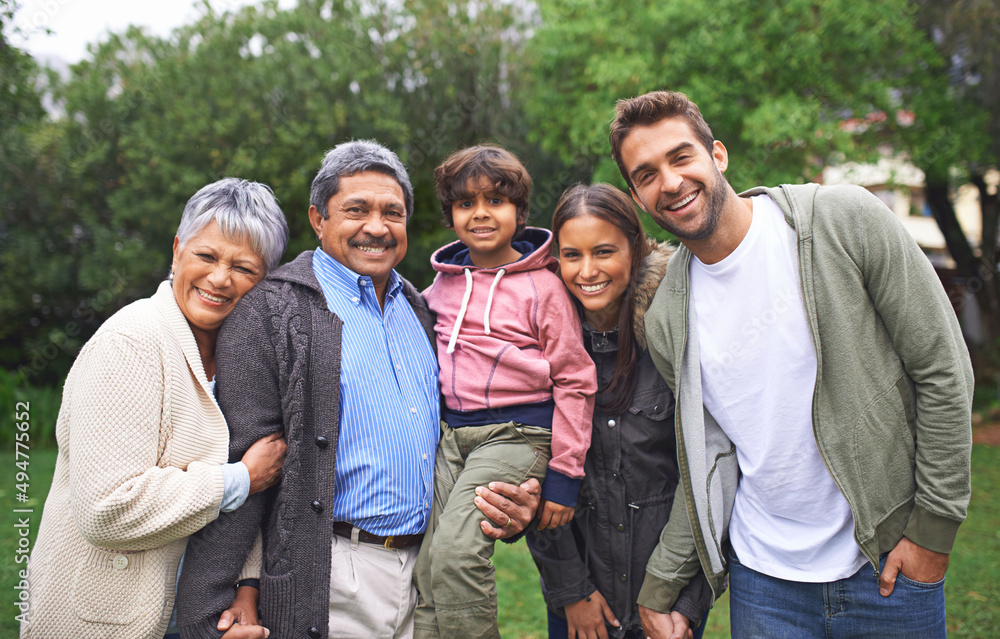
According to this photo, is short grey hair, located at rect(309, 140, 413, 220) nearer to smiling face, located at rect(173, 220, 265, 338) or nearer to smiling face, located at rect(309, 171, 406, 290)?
smiling face, located at rect(309, 171, 406, 290)

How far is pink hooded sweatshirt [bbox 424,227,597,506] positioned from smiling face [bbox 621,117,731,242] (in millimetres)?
614

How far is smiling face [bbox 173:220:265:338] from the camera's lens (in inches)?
92.4

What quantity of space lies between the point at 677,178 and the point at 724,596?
4.14m

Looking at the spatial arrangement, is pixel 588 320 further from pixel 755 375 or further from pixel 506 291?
pixel 755 375

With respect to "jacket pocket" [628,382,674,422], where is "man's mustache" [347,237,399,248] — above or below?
above

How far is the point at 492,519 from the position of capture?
242 centimetres

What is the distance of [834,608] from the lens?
2.20m

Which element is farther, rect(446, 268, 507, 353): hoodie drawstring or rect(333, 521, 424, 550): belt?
rect(446, 268, 507, 353): hoodie drawstring

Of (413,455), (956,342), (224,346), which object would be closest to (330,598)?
(413,455)

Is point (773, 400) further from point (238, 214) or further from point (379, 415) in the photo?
point (238, 214)

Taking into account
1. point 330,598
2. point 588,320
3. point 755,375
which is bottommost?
point 330,598

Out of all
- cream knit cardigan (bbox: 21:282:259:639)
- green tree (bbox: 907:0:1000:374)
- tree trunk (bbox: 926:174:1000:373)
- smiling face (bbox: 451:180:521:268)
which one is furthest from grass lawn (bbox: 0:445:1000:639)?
tree trunk (bbox: 926:174:1000:373)

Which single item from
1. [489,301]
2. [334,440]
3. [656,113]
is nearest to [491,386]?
[489,301]

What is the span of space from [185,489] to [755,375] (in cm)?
187
